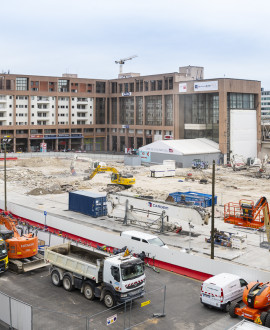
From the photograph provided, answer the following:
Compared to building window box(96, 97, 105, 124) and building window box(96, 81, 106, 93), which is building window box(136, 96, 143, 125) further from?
building window box(96, 81, 106, 93)

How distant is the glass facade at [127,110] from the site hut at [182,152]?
89.4ft

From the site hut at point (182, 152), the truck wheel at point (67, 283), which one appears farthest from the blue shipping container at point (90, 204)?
the site hut at point (182, 152)

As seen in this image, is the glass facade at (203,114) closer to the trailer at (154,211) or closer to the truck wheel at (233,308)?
the trailer at (154,211)

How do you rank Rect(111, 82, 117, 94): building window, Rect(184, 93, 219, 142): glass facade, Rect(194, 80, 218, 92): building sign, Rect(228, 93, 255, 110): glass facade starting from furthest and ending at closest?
Result: Rect(111, 82, 117, 94): building window, Rect(184, 93, 219, 142): glass facade, Rect(228, 93, 255, 110): glass facade, Rect(194, 80, 218, 92): building sign

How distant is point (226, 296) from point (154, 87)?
91.9 metres

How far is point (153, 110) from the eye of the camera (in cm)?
10944

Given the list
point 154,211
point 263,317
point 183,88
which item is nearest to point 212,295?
point 263,317

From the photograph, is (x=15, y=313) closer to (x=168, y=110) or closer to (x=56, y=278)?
(x=56, y=278)

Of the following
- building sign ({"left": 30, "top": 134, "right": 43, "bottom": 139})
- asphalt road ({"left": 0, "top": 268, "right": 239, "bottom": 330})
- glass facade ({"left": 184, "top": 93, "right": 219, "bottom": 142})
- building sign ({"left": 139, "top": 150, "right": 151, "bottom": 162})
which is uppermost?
glass facade ({"left": 184, "top": 93, "right": 219, "bottom": 142})

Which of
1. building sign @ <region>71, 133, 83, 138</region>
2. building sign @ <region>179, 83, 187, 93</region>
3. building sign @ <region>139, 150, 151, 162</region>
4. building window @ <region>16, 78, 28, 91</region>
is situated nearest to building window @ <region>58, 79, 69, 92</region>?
building window @ <region>16, 78, 28, 91</region>

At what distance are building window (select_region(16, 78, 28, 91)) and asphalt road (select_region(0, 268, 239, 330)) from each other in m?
92.7

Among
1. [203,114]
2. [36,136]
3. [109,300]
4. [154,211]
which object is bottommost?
[109,300]

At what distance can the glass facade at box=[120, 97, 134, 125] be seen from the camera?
117m

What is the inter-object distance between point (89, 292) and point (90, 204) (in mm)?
20619
